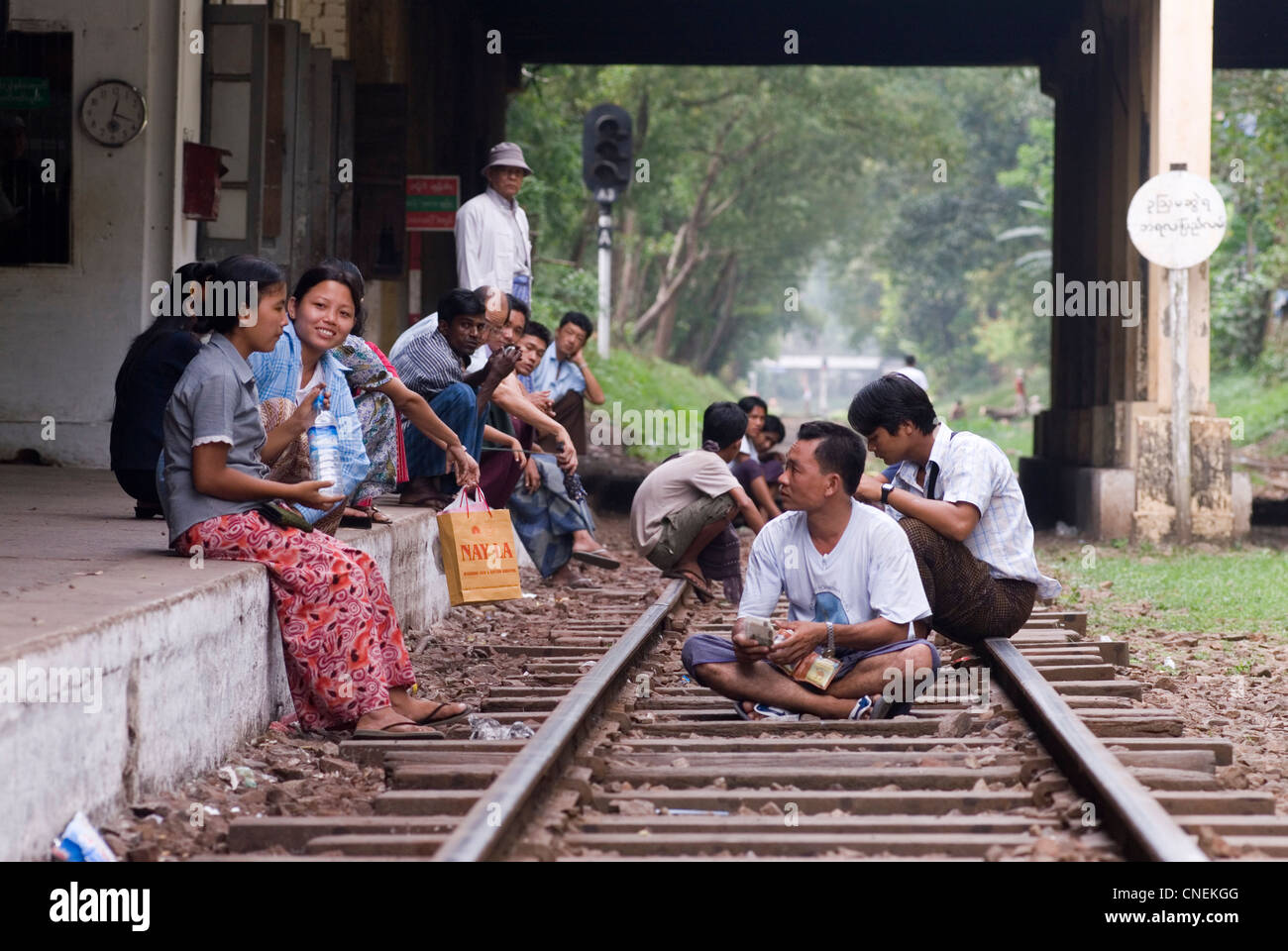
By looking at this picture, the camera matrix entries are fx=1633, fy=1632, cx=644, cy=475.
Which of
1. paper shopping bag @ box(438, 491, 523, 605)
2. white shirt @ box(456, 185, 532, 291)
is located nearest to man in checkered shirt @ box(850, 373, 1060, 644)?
paper shopping bag @ box(438, 491, 523, 605)

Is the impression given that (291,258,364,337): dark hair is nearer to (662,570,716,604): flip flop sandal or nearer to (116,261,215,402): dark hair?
(116,261,215,402): dark hair

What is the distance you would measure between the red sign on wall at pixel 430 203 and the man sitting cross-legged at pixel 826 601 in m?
8.41

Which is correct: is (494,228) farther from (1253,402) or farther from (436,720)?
(1253,402)

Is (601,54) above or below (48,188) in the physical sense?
above

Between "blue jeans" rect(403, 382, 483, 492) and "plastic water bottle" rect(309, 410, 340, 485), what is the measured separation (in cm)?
205

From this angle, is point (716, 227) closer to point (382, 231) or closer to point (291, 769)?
point (382, 231)

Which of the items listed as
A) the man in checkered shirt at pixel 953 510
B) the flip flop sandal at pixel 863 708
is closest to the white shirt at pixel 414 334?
the man in checkered shirt at pixel 953 510

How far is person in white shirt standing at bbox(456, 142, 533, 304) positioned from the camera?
10.6 metres

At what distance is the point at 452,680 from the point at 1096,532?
773 centimetres

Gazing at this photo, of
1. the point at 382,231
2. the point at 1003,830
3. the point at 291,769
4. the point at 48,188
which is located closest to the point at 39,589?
the point at 291,769

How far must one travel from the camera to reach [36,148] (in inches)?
414

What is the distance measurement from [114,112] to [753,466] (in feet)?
15.6

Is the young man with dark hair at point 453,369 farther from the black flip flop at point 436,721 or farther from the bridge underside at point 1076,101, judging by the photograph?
the bridge underside at point 1076,101

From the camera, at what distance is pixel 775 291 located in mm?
50781
